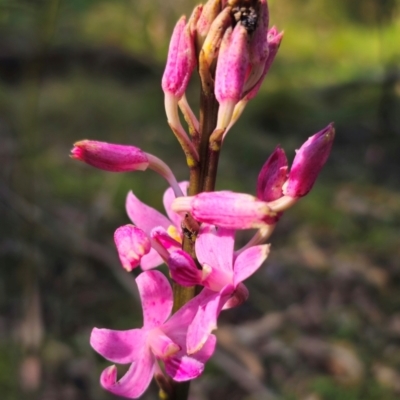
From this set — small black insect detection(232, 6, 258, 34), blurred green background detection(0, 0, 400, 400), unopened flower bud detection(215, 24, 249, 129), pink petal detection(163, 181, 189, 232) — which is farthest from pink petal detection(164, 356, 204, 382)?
→ blurred green background detection(0, 0, 400, 400)

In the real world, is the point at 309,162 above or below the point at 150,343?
above

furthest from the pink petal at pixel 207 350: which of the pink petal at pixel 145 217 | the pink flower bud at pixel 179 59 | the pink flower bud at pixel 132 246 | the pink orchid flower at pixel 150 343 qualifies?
the pink flower bud at pixel 179 59

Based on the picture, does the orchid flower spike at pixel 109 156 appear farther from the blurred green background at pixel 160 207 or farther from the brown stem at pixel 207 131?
the blurred green background at pixel 160 207

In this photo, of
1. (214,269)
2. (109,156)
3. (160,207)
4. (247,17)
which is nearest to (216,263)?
(214,269)

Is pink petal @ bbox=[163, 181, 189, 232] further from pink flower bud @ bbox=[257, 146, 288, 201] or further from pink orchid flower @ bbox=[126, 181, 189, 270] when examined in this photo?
pink flower bud @ bbox=[257, 146, 288, 201]

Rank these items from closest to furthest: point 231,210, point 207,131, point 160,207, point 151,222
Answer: point 231,210 < point 207,131 < point 151,222 < point 160,207

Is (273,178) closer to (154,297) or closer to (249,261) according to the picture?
(249,261)

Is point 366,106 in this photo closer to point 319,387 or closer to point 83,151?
point 319,387
